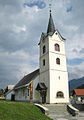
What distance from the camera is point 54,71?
84.2 ft

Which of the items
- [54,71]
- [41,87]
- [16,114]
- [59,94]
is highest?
[54,71]

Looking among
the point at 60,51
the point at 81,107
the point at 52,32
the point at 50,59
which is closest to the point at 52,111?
the point at 81,107

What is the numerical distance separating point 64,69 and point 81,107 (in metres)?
7.93

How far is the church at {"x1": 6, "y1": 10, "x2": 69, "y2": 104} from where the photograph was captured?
24.7 meters

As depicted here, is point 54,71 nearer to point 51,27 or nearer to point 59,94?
point 59,94

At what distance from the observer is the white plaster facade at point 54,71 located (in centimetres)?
2438

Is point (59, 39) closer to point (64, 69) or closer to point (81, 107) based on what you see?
point (64, 69)

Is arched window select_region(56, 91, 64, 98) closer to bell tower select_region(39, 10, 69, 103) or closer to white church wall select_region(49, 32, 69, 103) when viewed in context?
bell tower select_region(39, 10, 69, 103)

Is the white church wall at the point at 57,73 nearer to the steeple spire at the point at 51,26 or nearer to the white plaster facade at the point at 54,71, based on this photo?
the white plaster facade at the point at 54,71

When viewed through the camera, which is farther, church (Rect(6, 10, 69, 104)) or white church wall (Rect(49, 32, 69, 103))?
church (Rect(6, 10, 69, 104))

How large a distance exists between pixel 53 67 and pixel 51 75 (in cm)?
179

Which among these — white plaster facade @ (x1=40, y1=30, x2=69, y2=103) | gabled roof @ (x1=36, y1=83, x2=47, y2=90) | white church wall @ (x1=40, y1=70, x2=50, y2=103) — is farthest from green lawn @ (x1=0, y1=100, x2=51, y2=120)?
gabled roof @ (x1=36, y1=83, x2=47, y2=90)

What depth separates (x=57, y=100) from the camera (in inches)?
957

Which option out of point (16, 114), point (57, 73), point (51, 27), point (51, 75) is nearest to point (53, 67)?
point (57, 73)
